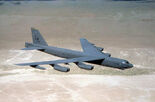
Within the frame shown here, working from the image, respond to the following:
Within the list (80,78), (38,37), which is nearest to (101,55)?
(80,78)

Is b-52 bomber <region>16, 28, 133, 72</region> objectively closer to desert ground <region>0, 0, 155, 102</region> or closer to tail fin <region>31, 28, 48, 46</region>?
tail fin <region>31, 28, 48, 46</region>

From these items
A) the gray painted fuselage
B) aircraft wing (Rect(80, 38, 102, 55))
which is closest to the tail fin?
the gray painted fuselage

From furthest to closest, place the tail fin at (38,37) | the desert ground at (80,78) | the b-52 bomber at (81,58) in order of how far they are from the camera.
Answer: the tail fin at (38,37) → the desert ground at (80,78) → the b-52 bomber at (81,58)

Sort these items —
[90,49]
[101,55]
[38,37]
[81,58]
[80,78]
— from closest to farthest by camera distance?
1. [81,58]
2. [101,55]
3. [80,78]
4. [90,49]
5. [38,37]

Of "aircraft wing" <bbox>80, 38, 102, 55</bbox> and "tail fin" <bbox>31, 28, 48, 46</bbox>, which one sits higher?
"tail fin" <bbox>31, 28, 48, 46</bbox>

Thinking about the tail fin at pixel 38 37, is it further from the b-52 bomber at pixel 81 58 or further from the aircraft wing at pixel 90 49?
the aircraft wing at pixel 90 49

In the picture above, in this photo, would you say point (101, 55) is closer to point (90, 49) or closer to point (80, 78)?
point (90, 49)

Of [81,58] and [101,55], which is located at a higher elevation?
[101,55]

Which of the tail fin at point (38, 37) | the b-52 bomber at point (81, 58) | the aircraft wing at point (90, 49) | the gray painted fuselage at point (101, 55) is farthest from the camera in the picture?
the tail fin at point (38, 37)

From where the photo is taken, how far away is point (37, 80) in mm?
53812

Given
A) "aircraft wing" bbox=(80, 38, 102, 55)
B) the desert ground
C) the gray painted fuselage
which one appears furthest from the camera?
"aircraft wing" bbox=(80, 38, 102, 55)

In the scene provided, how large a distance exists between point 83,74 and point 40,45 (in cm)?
1464

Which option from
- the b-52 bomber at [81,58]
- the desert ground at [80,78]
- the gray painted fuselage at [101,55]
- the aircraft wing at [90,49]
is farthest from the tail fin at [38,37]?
the aircraft wing at [90,49]

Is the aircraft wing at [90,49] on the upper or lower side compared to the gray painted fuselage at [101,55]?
upper
